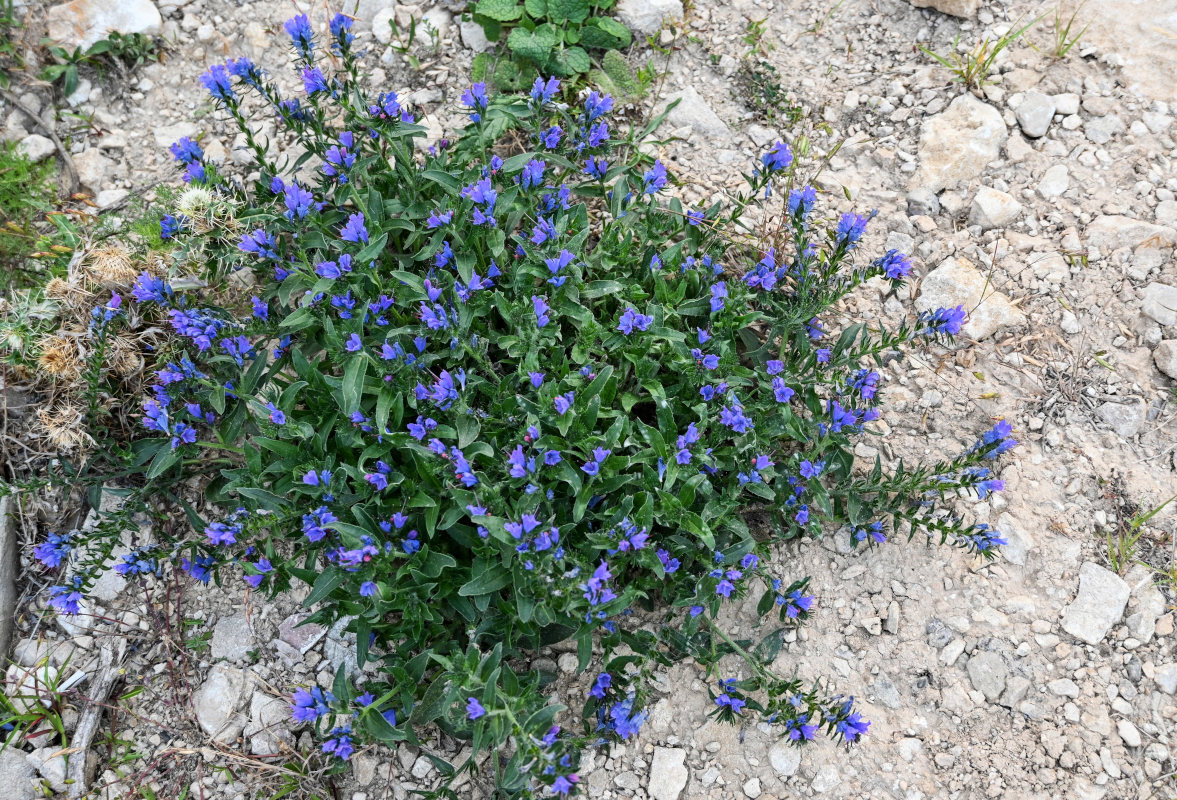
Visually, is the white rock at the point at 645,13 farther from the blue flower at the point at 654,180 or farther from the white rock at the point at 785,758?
the white rock at the point at 785,758

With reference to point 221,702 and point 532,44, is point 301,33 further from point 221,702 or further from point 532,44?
point 221,702

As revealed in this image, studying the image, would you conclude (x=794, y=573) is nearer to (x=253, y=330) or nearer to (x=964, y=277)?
(x=964, y=277)

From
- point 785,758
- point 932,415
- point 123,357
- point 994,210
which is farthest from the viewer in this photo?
point 994,210

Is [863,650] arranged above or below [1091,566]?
below

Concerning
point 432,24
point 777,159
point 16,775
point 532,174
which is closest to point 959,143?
point 777,159

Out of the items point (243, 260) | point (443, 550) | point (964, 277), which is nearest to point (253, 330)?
point (243, 260)

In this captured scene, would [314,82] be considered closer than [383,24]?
Yes
